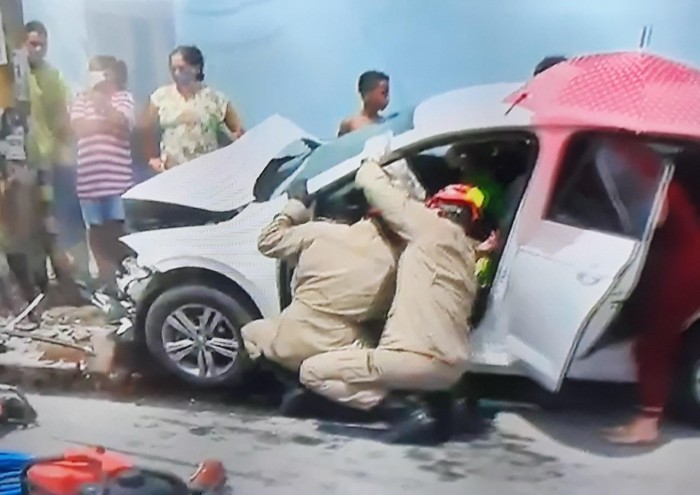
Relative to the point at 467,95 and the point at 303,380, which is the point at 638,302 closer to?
the point at 467,95

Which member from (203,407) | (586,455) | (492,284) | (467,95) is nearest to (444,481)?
(586,455)

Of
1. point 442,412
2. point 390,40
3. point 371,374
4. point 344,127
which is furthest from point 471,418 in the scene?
point 390,40

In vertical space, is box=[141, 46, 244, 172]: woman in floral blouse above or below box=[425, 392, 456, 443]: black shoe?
above

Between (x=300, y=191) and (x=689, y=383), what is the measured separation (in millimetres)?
726

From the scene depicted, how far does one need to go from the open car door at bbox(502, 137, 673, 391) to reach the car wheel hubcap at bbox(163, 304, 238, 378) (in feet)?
1.69

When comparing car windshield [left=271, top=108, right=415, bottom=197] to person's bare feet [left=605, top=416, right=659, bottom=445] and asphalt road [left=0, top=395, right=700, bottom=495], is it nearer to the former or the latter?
asphalt road [left=0, top=395, right=700, bottom=495]

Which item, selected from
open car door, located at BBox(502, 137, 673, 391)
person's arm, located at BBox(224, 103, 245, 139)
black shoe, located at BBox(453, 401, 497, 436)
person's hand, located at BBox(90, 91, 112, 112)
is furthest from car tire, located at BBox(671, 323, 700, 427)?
person's hand, located at BBox(90, 91, 112, 112)

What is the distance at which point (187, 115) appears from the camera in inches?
65.9

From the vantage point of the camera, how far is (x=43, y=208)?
70.4 inches

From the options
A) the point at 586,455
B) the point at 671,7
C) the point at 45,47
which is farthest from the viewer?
the point at 45,47

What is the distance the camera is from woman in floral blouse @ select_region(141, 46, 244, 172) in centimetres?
165

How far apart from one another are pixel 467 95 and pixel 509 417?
1.82 ft

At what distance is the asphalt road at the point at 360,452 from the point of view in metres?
1.57

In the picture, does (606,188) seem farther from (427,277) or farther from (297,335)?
(297,335)
